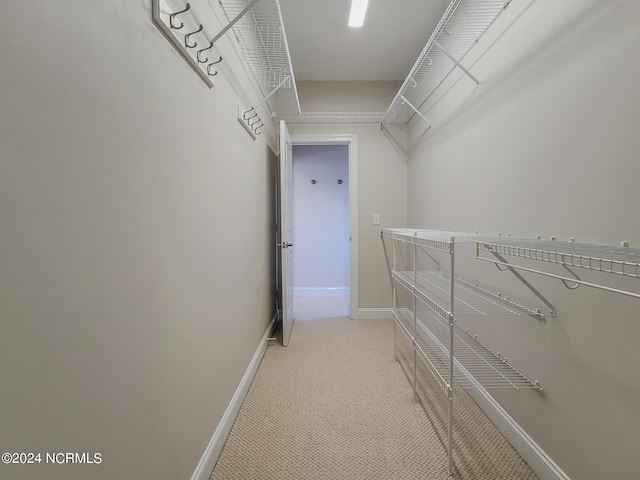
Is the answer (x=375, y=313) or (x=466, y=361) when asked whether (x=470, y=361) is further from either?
(x=375, y=313)

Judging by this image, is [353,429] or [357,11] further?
[357,11]

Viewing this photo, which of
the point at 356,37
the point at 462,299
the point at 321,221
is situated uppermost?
the point at 356,37

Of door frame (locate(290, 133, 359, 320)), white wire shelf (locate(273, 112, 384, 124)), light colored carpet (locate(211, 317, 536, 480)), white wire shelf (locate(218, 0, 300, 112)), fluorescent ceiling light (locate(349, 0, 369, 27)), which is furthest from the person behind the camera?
door frame (locate(290, 133, 359, 320))

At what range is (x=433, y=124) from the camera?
2391 millimetres

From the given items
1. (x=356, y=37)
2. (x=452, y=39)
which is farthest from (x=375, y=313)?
(x=356, y=37)

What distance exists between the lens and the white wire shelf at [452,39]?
4.74 feet

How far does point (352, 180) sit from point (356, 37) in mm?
1289

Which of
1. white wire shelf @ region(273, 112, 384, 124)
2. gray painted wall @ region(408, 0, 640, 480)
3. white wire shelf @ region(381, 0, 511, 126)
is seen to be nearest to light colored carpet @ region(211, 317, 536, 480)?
gray painted wall @ region(408, 0, 640, 480)

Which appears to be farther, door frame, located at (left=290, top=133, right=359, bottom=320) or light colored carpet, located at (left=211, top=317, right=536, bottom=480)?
door frame, located at (left=290, top=133, right=359, bottom=320)

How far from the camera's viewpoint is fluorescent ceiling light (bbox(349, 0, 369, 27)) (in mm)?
1739

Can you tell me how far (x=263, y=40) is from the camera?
1805 millimetres

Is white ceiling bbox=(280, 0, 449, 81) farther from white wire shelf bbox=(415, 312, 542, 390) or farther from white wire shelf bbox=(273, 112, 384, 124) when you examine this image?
white wire shelf bbox=(415, 312, 542, 390)

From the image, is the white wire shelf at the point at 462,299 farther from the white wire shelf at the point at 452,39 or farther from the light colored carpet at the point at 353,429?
the white wire shelf at the point at 452,39

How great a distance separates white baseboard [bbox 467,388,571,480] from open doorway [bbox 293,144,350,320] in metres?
2.71
